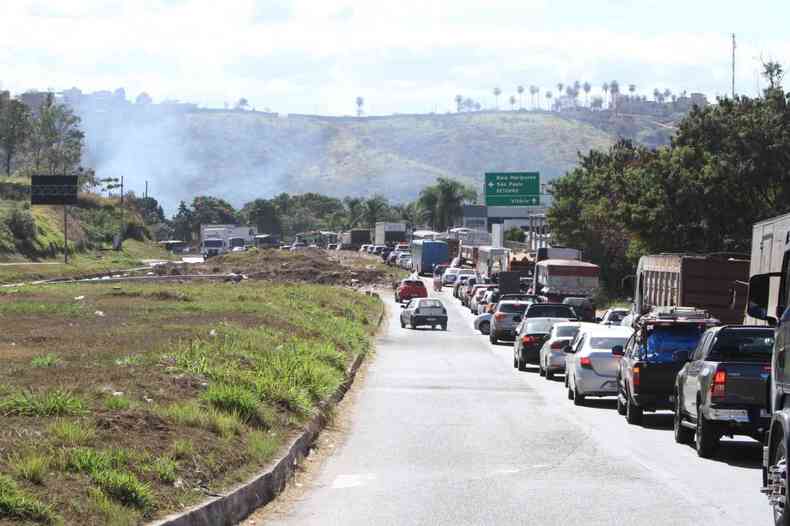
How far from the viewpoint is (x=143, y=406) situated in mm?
15109

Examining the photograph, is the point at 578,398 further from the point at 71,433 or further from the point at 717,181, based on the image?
the point at 717,181

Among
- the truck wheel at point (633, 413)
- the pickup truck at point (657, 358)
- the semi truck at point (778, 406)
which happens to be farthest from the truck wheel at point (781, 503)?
the truck wheel at point (633, 413)

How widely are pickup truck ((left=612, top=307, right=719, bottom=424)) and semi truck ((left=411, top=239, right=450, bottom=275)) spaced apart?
9928 centimetres

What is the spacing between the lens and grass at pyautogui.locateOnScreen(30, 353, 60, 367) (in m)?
20.2

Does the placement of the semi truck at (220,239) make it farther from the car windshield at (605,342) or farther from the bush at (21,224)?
the car windshield at (605,342)

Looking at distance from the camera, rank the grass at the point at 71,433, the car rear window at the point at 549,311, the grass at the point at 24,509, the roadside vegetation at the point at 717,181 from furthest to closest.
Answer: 1. the roadside vegetation at the point at 717,181
2. the car rear window at the point at 549,311
3. the grass at the point at 71,433
4. the grass at the point at 24,509

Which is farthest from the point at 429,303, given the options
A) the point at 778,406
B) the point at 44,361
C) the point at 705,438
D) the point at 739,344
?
the point at 778,406

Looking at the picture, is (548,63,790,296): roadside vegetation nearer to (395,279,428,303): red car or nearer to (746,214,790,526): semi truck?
(395,279,428,303): red car

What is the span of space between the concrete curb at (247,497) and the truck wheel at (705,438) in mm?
5070

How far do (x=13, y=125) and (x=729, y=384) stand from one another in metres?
147

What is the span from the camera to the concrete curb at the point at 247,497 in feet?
34.9

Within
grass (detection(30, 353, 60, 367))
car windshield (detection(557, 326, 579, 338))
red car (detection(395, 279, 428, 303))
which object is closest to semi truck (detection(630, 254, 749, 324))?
car windshield (detection(557, 326, 579, 338))

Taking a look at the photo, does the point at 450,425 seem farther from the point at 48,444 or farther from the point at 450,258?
the point at 450,258

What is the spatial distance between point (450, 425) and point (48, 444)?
10249mm
